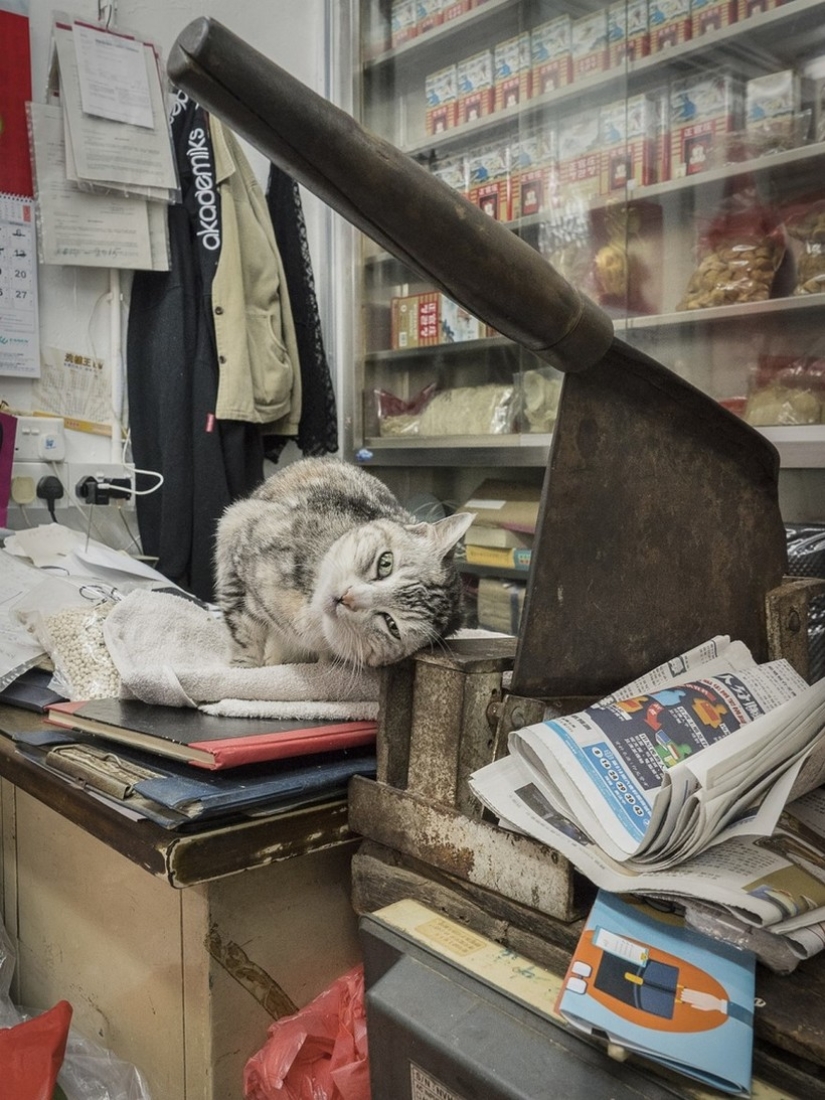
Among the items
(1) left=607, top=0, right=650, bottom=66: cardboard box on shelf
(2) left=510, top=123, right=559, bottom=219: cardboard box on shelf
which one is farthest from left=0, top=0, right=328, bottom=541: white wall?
(1) left=607, top=0, right=650, bottom=66: cardboard box on shelf

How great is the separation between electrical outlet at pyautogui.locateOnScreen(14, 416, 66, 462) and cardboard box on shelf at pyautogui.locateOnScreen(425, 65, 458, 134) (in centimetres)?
165

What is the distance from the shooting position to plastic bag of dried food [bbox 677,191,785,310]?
2.24m

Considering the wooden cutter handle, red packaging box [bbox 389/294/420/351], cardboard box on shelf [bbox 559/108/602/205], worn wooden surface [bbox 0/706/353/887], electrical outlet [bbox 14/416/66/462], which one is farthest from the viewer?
red packaging box [bbox 389/294/420/351]

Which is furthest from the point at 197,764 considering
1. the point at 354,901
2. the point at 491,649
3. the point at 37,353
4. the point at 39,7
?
the point at 39,7

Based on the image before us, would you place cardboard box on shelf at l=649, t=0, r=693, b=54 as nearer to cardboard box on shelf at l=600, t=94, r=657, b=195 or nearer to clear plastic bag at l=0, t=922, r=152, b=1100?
cardboard box on shelf at l=600, t=94, r=657, b=195

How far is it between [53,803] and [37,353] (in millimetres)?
1646

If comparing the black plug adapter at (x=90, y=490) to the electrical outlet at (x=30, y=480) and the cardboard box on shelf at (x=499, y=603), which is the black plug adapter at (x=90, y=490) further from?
the cardboard box on shelf at (x=499, y=603)

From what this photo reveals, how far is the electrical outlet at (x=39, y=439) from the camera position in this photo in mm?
2236

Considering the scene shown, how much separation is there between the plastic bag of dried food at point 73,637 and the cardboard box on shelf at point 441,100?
223 centimetres

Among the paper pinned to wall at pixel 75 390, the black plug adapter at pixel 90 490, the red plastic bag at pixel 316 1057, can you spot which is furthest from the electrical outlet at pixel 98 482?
the red plastic bag at pixel 316 1057

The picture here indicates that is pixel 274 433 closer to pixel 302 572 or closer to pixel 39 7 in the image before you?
pixel 39 7

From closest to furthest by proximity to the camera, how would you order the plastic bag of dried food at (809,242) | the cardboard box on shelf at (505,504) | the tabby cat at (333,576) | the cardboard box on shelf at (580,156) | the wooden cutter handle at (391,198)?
the wooden cutter handle at (391,198) < the tabby cat at (333,576) < the plastic bag of dried food at (809,242) < the cardboard box on shelf at (580,156) < the cardboard box on shelf at (505,504)

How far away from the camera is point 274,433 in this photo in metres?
2.68

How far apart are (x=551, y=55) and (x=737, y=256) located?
931 millimetres
